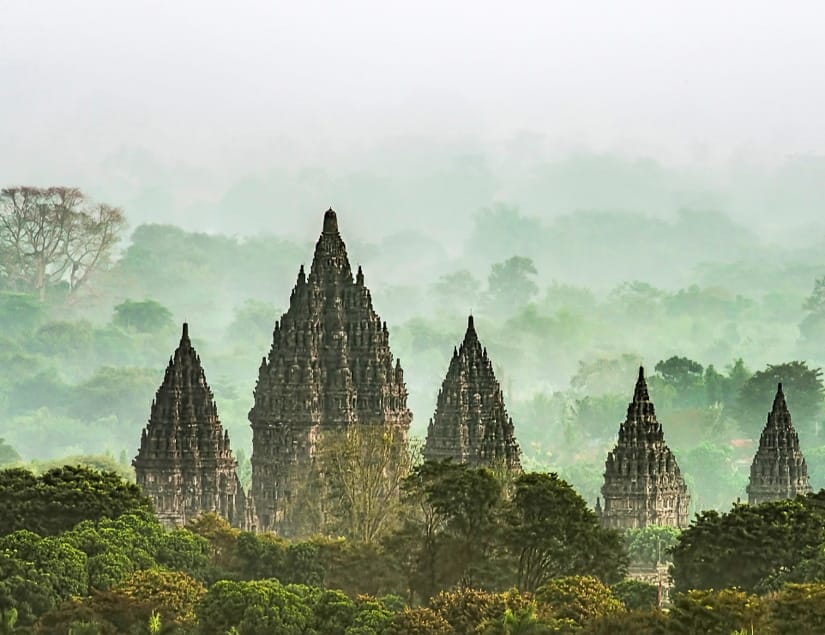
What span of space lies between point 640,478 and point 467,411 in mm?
11672

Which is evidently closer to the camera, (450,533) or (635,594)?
(635,594)

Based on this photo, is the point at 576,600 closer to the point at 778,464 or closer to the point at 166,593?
the point at 166,593

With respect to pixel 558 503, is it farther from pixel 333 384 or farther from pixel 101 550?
pixel 333 384

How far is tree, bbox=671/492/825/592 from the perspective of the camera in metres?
100

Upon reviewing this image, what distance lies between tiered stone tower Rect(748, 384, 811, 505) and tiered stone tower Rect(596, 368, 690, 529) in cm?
640

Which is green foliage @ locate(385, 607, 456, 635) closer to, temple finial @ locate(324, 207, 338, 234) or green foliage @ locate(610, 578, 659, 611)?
green foliage @ locate(610, 578, 659, 611)

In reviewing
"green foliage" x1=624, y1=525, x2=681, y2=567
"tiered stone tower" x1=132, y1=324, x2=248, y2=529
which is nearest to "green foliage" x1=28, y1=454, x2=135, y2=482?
"tiered stone tower" x1=132, y1=324, x2=248, y2=529

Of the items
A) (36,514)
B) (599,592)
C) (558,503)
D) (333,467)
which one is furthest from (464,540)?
(333,467)

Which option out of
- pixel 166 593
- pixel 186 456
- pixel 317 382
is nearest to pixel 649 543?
pixel 317 382

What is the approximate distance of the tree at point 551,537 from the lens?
335 feet

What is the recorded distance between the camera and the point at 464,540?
10306 cm

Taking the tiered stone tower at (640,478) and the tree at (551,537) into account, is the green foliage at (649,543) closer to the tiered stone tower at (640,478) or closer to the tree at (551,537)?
the tiered stone tower at (640,478)

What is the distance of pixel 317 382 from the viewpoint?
466 ft

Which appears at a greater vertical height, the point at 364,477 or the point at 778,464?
the point at 778,464
